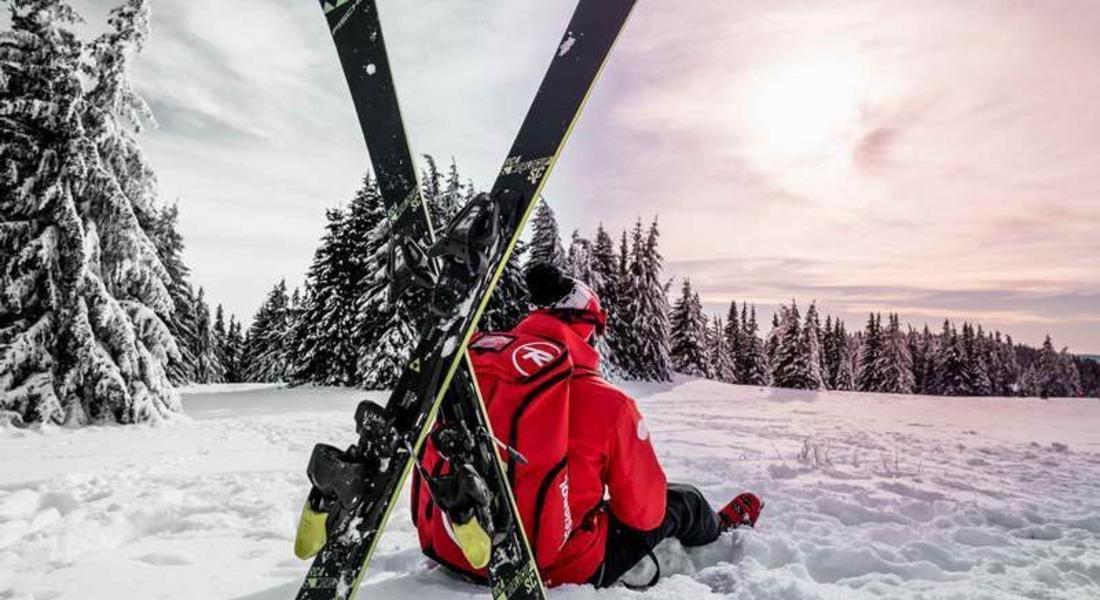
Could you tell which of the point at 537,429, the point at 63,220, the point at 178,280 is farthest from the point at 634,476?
the point at 178,280

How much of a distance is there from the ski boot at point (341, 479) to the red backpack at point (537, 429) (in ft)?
1.03

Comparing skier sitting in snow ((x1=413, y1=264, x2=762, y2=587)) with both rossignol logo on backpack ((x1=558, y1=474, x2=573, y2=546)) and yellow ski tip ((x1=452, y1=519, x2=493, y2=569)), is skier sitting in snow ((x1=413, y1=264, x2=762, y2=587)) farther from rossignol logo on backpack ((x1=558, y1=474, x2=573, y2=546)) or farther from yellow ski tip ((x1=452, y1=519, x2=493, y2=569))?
yellow ski tip ((x1=452, y1=519, x2=493, y2=569))

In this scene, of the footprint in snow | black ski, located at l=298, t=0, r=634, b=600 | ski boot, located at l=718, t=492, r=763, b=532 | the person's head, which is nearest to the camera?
black ski, located at l=298, t=0, r=634, b=600

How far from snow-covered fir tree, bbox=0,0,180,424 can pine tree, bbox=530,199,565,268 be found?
16.1 m

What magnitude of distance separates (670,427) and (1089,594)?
718 cm

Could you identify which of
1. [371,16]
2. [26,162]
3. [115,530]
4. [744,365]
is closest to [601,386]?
[371,16]

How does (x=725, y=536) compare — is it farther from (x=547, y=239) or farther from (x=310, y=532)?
(x=547, y=239)

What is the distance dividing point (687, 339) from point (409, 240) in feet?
Answer: 138

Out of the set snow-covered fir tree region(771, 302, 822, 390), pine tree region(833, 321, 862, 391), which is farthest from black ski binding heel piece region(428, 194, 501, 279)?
pine tree region(833, 321, 862, 391)

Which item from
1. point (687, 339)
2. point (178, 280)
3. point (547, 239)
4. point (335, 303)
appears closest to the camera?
point (335, 303)

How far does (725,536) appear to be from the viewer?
11.4ft

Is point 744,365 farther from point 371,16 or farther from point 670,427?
point 371,16

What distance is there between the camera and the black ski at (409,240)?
2332 mm

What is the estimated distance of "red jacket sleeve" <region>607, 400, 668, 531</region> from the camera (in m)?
2.62
